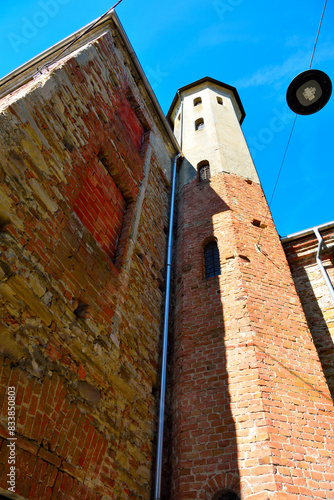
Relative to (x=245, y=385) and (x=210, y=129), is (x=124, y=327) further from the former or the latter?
(x=210, y=129)

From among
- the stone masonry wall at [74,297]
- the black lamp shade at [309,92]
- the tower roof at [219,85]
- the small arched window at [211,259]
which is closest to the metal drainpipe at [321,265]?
the small arched window at [211,259]

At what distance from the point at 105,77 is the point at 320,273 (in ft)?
19.5

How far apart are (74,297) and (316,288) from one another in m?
5.47

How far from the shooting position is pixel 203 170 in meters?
10.3

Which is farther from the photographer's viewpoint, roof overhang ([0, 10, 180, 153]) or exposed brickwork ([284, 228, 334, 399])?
roof overhang ([0, 10, 180, 153])

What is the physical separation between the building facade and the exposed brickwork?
38mm

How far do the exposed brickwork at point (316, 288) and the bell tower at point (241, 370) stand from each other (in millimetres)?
797

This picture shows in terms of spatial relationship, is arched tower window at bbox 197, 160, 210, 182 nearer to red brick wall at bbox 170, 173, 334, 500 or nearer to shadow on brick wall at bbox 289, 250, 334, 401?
red brick wall at bbox 170, 173, 334, 500

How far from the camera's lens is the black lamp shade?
206 inches

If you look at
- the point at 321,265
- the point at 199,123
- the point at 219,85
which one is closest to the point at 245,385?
the point at 321,265

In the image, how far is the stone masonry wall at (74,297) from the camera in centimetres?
283

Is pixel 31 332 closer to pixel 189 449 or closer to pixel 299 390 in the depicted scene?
pixel 189 449

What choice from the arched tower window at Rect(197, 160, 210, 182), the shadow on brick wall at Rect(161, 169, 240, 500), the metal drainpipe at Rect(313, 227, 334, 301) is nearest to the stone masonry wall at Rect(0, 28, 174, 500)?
the shadow on brick wall at Rect(161, 169, 240, 500)

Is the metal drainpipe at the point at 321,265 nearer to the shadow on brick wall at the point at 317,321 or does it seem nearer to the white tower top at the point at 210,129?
the shadow on brick wall at the point at 317,321
